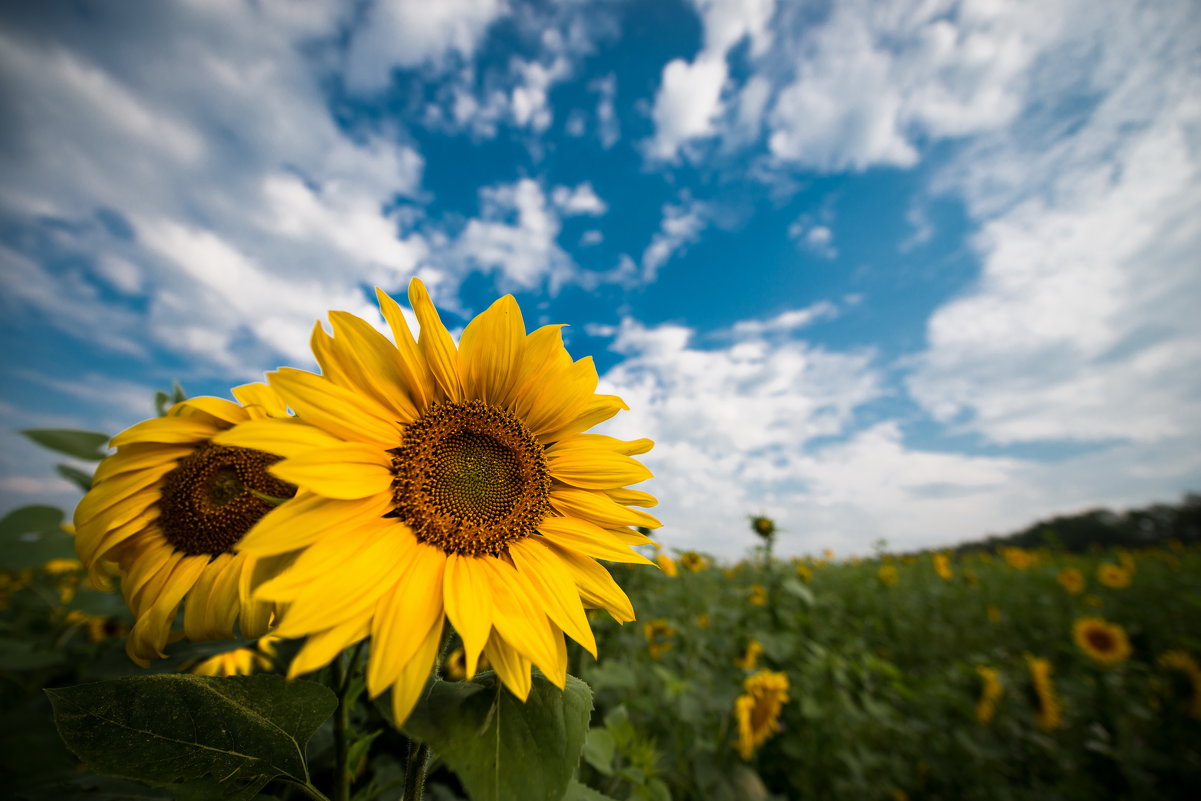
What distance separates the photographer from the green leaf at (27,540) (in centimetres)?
171

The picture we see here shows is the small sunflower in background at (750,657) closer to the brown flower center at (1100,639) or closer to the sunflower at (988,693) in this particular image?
the sunflower at (988,693)

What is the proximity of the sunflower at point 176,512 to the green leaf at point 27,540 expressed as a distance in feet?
3.69

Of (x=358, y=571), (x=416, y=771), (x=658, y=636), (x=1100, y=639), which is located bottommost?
(x=416, y=771)

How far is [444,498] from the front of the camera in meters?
0.87

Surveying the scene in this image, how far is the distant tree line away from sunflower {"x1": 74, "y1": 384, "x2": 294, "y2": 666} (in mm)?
16669

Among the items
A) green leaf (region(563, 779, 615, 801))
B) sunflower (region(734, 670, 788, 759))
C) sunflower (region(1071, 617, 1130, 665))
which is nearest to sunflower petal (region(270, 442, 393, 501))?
green leaf (region(563, 779, 615, 801))

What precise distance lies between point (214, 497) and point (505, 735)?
31.5 inches

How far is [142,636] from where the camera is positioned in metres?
0.85

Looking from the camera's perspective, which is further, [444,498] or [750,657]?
[750,657]

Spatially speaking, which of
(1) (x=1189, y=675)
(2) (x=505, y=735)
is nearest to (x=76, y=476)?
(2) (x=505, y=735)

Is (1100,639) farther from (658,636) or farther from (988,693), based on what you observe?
(658,636)

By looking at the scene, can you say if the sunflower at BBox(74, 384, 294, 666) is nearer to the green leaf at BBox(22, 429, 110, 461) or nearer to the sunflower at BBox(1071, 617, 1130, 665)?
the green leaf at BBox(22, 429, 110, 461)

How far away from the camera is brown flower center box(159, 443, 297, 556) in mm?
949

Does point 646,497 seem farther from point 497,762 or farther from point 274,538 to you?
point 274,538
